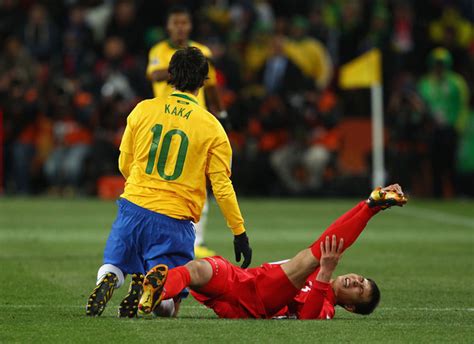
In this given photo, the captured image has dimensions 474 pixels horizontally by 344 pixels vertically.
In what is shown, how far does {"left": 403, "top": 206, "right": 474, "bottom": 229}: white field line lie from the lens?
20078 millimetres

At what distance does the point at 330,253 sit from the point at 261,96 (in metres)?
16.5

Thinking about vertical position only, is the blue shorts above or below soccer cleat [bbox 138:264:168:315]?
above

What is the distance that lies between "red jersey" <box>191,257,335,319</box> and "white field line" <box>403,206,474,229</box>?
10527 millimetres

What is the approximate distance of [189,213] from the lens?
930cm

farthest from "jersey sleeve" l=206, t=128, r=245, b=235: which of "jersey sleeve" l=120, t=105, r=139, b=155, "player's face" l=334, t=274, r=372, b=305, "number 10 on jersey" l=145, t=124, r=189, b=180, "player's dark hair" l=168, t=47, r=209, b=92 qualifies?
"player's face" l=334, t=274, r=372, b=305

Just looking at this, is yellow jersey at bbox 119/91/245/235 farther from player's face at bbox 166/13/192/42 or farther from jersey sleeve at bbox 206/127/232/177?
player's face at bbox 166/13/192/42

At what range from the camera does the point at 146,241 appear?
364 inches

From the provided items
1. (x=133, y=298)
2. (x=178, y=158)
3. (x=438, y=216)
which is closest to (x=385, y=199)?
(x=178, y=158)

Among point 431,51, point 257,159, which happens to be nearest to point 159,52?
point 257,159

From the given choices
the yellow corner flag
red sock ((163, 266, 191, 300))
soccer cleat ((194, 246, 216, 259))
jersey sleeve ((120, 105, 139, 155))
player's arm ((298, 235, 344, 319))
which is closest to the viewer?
red sock ((163, 266, 191, 300))

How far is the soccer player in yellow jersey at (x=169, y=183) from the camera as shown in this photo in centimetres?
917

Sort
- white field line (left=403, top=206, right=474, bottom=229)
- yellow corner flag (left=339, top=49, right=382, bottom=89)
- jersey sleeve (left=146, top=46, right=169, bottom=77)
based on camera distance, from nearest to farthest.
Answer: jersey sleeve (left=146, top=46, right=169, bottom=77) < white field line (left=403, top=206, right=474, bottom=229) < yellow corner flag (left=339, top=49, right=382, bottom=89)

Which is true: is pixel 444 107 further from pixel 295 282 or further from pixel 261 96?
pixel 295 282

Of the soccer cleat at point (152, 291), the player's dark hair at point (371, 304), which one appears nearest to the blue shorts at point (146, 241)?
the soccer cleat at point (152, 291)
